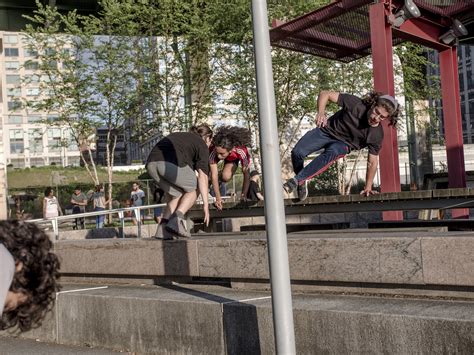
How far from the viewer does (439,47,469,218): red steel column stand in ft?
39.1

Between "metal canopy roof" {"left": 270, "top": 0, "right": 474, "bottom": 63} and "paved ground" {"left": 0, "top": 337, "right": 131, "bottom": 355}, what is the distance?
18.4ft

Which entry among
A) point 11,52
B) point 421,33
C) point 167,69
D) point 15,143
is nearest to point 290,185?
point 421,33

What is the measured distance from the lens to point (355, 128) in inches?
358

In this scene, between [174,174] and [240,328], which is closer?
[240,328]

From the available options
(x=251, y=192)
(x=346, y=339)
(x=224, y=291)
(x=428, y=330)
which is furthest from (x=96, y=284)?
(x=251, y=192)

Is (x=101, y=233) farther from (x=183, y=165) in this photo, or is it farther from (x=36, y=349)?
(x=36, y=349)

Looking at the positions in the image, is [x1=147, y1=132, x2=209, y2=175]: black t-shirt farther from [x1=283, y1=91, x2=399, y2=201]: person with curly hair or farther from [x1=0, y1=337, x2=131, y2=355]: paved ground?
[x1=0, y1=337, x2=131, y2=355]: paved ground

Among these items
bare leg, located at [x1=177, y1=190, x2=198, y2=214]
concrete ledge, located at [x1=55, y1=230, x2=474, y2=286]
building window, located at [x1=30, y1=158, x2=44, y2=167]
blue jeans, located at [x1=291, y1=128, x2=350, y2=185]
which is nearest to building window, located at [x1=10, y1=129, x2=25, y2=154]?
building window, located at [x1=30, y1=158, x2=44, y2=167]

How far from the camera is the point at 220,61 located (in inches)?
1172

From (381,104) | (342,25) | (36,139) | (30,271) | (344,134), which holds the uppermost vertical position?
(36,139)

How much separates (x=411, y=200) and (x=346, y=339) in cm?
302

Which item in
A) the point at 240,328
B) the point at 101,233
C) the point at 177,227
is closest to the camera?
the point at 240,328

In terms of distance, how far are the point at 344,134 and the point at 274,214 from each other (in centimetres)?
428

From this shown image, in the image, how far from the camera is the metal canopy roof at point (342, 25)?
11.1 metres
